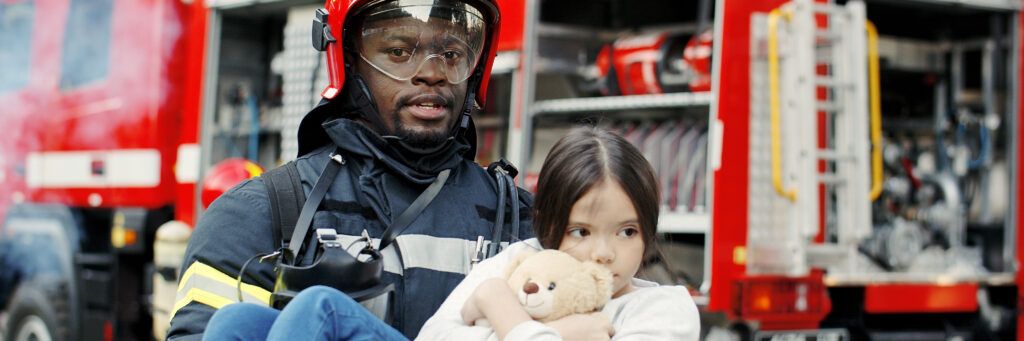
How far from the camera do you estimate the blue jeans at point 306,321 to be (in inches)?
76.7

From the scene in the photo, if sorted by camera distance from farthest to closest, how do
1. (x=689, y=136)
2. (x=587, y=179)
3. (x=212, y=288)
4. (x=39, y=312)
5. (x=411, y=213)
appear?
(x=39, y=312) < (x=689, y=136) < (x=411, y=213) < (x=212, y=288) < (x=587, y=179)

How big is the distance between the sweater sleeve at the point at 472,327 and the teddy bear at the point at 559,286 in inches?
3.1

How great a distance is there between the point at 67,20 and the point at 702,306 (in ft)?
12.5

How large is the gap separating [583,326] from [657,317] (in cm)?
13

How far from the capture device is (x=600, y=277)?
6.82 ft

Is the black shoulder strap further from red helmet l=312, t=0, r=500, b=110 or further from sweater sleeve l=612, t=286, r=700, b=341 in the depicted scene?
sweater sleeve l=612, t=286, r=700, b=341

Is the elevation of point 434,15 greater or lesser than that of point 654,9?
lesser

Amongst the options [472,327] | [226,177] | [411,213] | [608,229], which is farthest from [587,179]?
[226,177]

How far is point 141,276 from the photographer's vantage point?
21.4ft

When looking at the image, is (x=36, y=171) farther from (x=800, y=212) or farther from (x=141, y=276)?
(x=800, y=212)

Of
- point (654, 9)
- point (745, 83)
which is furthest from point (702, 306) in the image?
point (654, 9)

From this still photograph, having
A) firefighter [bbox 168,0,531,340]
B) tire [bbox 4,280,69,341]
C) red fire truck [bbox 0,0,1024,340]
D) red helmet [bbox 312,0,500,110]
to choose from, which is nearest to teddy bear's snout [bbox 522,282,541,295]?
firefighter [bbox 168,0,531,340]

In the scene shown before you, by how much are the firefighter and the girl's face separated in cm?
37

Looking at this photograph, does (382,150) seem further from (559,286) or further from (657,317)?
(657,317)
